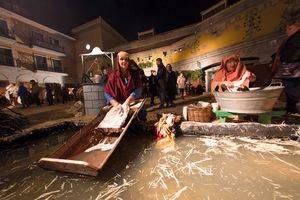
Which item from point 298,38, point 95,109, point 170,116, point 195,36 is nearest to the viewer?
point 298,38

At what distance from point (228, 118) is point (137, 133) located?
224 centimetres

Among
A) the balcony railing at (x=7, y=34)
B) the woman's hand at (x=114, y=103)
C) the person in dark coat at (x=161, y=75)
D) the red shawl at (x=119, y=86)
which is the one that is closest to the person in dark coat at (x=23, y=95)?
the person in dark coat at (x=161, y=75)

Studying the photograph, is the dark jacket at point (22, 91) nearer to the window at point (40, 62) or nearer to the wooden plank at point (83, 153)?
the wooden plank at point (83, 153)

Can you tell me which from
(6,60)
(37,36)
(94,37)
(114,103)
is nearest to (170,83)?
(114,103)

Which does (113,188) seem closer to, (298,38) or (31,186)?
(31,186)

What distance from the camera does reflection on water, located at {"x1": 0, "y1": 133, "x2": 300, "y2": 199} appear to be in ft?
6.94

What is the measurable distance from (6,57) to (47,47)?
6.80 metres

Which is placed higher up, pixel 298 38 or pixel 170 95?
pixel 298 38

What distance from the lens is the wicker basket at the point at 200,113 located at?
4.20m

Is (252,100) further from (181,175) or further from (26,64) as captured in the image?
(26,64)

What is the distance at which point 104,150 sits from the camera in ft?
10.7

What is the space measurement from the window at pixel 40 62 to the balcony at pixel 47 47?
3.65ft

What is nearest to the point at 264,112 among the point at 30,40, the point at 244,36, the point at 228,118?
the point at 228,118

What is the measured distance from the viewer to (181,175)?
2.51 meters
